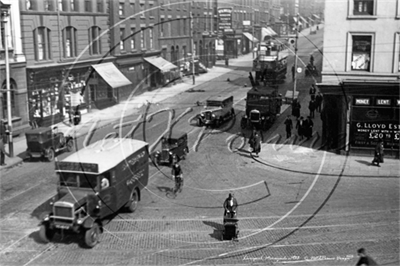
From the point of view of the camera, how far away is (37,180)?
93.6 feet

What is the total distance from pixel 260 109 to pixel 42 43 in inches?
758

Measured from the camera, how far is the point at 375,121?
33.9m

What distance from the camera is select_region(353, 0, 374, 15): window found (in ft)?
112

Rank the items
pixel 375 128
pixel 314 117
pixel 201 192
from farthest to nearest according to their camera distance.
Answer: pixel 314 117
pixel 375 128
pixel 201 192

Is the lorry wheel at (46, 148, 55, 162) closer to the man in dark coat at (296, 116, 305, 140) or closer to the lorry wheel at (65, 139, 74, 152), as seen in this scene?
the lorry wheel at (65, 139, 74, 152)

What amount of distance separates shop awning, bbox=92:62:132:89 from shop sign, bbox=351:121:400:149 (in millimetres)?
25694

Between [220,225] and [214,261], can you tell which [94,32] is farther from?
[214,261]

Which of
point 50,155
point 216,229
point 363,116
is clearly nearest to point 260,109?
point 363,116

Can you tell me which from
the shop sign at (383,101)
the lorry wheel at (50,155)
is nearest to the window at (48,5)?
the lorry wheel at (50,155)

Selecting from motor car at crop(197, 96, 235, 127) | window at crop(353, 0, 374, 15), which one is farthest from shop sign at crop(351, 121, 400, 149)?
motor car at crop(197, 96, 235, 127)

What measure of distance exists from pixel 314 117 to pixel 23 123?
24.4 meters

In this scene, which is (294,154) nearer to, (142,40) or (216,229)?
(216,229)

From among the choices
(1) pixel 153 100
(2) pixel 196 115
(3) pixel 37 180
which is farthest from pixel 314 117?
(3) pixel 37 180

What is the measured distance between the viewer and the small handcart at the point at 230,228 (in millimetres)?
19844
